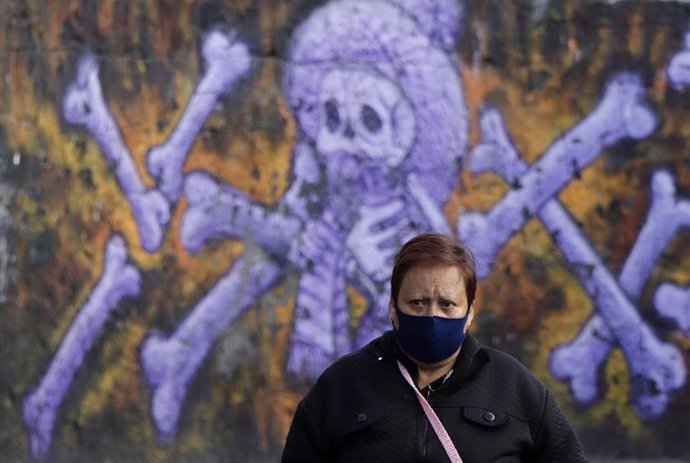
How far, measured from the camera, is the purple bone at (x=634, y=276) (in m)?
6.79

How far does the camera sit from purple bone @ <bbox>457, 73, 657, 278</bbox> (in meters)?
6.73

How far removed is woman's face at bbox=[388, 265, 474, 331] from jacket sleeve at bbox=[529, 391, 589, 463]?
1.21ft

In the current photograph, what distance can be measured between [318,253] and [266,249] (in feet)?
0.86

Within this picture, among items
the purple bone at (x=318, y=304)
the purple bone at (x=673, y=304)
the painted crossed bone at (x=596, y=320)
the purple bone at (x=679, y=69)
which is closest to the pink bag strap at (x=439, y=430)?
the purple bone at (x=318, y=304)

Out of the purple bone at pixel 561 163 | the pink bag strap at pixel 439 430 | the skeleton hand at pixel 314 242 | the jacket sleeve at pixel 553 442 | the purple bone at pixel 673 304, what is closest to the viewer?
the pink bag strap at pixel 439 430

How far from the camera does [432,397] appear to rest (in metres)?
3.57

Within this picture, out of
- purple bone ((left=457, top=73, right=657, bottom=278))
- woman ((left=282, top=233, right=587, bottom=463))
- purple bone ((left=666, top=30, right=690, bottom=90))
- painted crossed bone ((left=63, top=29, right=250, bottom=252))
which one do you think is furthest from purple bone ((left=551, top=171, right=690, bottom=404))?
woman ((left=282, top=233, right=587, bottom=463))

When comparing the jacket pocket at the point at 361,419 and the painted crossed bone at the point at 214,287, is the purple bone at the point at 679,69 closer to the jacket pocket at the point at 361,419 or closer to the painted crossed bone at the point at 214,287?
the painted crossed bone at the point at 214,287

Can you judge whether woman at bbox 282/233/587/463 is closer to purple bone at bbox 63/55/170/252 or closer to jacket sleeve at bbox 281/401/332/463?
jacket sleeve at bbox 281/401/332/463

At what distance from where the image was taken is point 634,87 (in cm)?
686

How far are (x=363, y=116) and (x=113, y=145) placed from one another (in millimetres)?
1236

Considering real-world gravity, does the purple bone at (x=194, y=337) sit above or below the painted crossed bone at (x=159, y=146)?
below

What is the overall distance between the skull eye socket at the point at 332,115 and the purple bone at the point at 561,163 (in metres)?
0.79

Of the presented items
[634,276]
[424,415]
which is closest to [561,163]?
[634,276]
